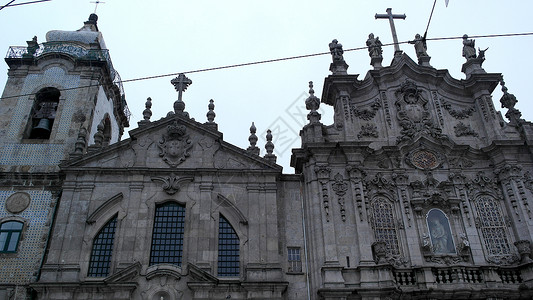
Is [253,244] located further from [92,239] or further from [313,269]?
[92,239]

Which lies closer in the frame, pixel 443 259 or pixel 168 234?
pixel 443 259

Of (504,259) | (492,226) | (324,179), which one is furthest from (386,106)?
(504,259)

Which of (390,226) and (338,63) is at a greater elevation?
(338,63)

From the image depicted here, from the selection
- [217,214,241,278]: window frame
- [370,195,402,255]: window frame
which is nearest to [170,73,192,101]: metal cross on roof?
[217,214,241,278]: window frame

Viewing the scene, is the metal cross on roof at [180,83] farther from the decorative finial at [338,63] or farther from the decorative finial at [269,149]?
the decorative finial at [338,63]

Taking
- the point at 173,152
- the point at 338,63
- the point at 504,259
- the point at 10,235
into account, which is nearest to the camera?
the point at 504,259

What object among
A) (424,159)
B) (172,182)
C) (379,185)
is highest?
(424,159)

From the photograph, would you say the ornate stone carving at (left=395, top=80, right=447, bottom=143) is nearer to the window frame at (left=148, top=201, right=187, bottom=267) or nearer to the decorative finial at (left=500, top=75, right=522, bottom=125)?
the decorative finial at (left=500, top=75, right=522, bottom=125)

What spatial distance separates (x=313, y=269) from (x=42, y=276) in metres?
10.1

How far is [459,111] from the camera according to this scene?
22.9 m

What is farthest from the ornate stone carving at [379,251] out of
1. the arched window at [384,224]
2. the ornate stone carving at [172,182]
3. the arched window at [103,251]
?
the arched window at [103,251]

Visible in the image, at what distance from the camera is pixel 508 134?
21.9m

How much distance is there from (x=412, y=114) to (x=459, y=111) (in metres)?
2.42

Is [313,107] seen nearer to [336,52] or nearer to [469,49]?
[336,52]
